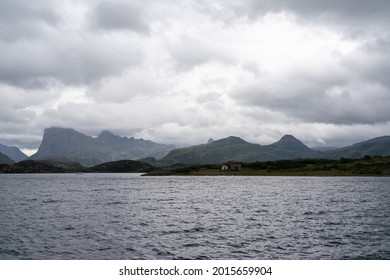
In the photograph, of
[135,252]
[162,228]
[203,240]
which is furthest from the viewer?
[162,228]

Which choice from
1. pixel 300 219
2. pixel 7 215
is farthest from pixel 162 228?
Answer: pixel 7 215

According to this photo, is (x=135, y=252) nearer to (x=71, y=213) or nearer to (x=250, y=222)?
(x=250, y=222)

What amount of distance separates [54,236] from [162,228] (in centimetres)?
1832

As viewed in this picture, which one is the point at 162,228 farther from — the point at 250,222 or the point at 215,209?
the point at 215,209

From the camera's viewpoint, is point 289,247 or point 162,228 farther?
point 162,228

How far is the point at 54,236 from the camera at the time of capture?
58.6 m

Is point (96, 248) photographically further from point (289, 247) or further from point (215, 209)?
point (215, 209)

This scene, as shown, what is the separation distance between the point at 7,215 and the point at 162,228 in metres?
41.3
